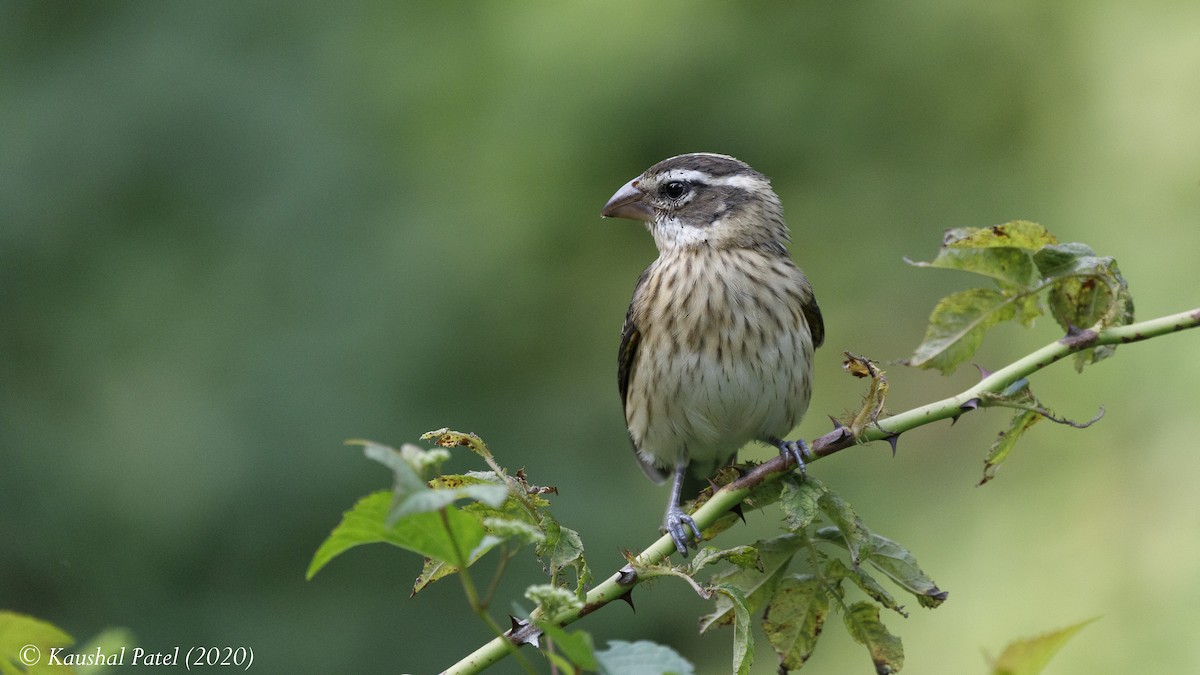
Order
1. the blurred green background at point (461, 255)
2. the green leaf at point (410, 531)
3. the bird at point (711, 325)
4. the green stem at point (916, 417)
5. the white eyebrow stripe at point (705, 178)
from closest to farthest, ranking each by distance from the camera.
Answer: the green leaf at point (410, 531)
the green stem at point (916, 417)
the bird at point (711, 325)
the white eyebrow stripe at point (705, 178)
the blurred green background at point (461, 255)

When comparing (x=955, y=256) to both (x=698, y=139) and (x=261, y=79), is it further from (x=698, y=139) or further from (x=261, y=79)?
(x=261, y=79)

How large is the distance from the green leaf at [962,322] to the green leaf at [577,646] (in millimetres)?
1461

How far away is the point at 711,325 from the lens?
4707mm

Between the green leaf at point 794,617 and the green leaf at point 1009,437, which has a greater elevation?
the green leaf at point 1009,437

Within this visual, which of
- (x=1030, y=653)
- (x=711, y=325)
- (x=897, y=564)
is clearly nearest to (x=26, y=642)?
(x=1030, y=653)

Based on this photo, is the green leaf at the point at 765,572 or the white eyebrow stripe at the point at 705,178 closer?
the green leaf at the point at 765,572

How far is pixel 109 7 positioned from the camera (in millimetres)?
9312

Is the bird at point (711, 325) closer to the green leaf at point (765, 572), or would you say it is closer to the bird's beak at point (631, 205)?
the bird's beak at point (631, 205)

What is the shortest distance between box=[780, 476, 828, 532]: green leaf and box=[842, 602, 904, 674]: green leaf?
242mm

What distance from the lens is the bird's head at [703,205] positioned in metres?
5.05

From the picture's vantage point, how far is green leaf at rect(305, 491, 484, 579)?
141 centimetres

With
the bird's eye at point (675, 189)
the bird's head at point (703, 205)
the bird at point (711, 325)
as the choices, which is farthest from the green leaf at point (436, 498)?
the bird's eye at point (675, 189)

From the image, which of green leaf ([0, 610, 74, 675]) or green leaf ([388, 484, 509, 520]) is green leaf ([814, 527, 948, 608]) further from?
green leaf ([0, 610, 74, 675])

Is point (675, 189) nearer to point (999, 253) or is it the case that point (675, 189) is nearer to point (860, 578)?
point (999, 253)
